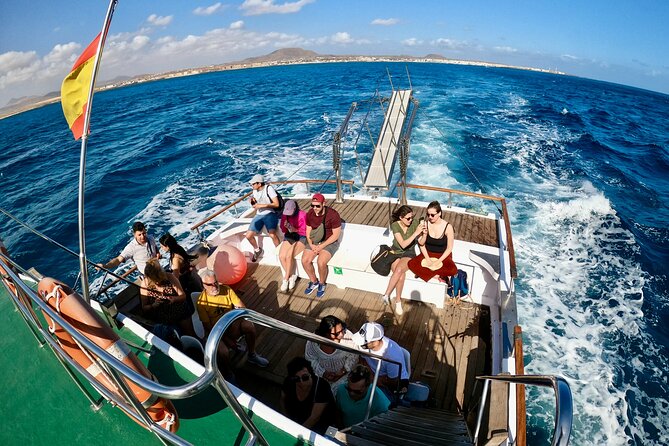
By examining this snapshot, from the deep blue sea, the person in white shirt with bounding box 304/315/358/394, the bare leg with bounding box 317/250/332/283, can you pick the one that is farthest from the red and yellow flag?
the deep blue sea

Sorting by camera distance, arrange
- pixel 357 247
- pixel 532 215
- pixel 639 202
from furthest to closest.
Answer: pixel 639 202 < pixel 532 215 < pixel 357 247

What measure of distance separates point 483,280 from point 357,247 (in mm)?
2135

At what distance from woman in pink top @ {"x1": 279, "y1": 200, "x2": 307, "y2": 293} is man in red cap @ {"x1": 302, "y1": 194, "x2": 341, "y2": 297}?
9.0 inches

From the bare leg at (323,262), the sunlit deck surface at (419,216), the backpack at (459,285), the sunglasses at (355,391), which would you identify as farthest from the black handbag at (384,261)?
the sunglasses at (355,391)

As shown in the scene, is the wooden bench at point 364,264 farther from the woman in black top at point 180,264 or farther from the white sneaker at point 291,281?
the woman in black top at point 180,264

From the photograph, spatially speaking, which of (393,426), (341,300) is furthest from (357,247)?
(393,426)

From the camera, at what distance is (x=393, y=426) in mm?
2336

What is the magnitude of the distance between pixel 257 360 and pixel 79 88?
10.9 feet

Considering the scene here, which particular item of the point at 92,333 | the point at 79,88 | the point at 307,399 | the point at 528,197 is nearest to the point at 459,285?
the point at 307,399

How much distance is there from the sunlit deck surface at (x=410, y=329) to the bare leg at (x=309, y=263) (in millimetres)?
378

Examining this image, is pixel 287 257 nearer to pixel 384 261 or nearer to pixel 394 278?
pixel 384 261

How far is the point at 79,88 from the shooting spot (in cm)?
278

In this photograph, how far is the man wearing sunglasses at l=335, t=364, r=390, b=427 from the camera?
113 inches

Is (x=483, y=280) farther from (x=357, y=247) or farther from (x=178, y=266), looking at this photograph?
(x=178, y=266)
